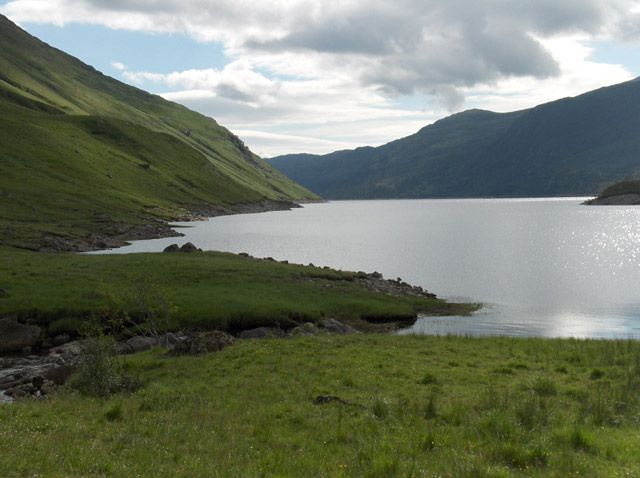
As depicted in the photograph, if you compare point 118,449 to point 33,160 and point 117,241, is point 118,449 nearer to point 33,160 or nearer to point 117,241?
point 117,241

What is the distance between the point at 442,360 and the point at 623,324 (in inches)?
1150

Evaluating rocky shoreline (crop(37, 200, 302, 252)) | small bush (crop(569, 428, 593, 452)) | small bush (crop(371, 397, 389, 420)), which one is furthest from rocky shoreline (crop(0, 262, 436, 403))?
rocky shoreline (crop(37, 200, 302, 252))

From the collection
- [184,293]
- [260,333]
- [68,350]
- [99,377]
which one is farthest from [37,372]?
[184,293]

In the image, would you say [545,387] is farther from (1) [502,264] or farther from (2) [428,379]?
(1) [502,264]

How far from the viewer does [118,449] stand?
1568 centimetres

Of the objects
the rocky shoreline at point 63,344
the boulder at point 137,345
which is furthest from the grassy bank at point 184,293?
the boulder at point 137,345

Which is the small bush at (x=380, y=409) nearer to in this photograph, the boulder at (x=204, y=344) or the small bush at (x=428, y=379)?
the small bush at (x=428, y=379)

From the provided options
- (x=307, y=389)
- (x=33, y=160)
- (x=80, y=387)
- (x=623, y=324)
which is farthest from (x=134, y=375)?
(x=33, y=160)

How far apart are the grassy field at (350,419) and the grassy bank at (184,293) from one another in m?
14.2

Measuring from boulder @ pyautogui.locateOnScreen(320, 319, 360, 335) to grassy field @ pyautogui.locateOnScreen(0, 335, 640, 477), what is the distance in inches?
583

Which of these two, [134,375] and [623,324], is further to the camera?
[623,324]

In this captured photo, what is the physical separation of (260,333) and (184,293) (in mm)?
11280

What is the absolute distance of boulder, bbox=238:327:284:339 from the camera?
43.8m

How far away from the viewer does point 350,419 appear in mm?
18969
